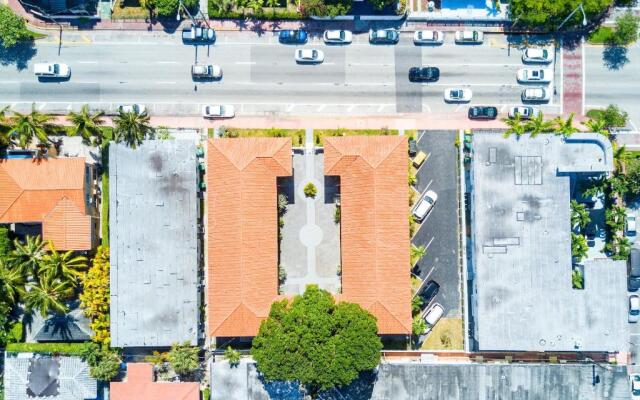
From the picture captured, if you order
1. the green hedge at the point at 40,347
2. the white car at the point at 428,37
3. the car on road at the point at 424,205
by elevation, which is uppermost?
the white car at the point at 428,37

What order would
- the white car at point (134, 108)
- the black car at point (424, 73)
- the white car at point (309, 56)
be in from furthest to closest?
the white car at point (309, 56) < the black car at point (424, 73) < the white car at point (134, 108)

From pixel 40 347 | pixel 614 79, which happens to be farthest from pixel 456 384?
pixel 40 347

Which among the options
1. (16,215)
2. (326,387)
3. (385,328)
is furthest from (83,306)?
(385,328)

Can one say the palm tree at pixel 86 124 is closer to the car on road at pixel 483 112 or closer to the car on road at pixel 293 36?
the car on road at pixel 293 36

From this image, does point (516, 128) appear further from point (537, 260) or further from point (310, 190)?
point (310, 190)

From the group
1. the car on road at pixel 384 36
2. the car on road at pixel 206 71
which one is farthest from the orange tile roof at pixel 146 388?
the car on road at pixel 384 36

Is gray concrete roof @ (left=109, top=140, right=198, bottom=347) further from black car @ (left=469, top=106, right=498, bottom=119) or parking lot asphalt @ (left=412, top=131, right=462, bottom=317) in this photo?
black car @ (left=469, top=106, right=498, bottom=119)

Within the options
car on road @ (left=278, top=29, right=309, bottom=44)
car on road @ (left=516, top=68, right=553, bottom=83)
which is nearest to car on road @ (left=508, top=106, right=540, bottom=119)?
car on road @ (left=516, top=68, right=553, bottom=83)
